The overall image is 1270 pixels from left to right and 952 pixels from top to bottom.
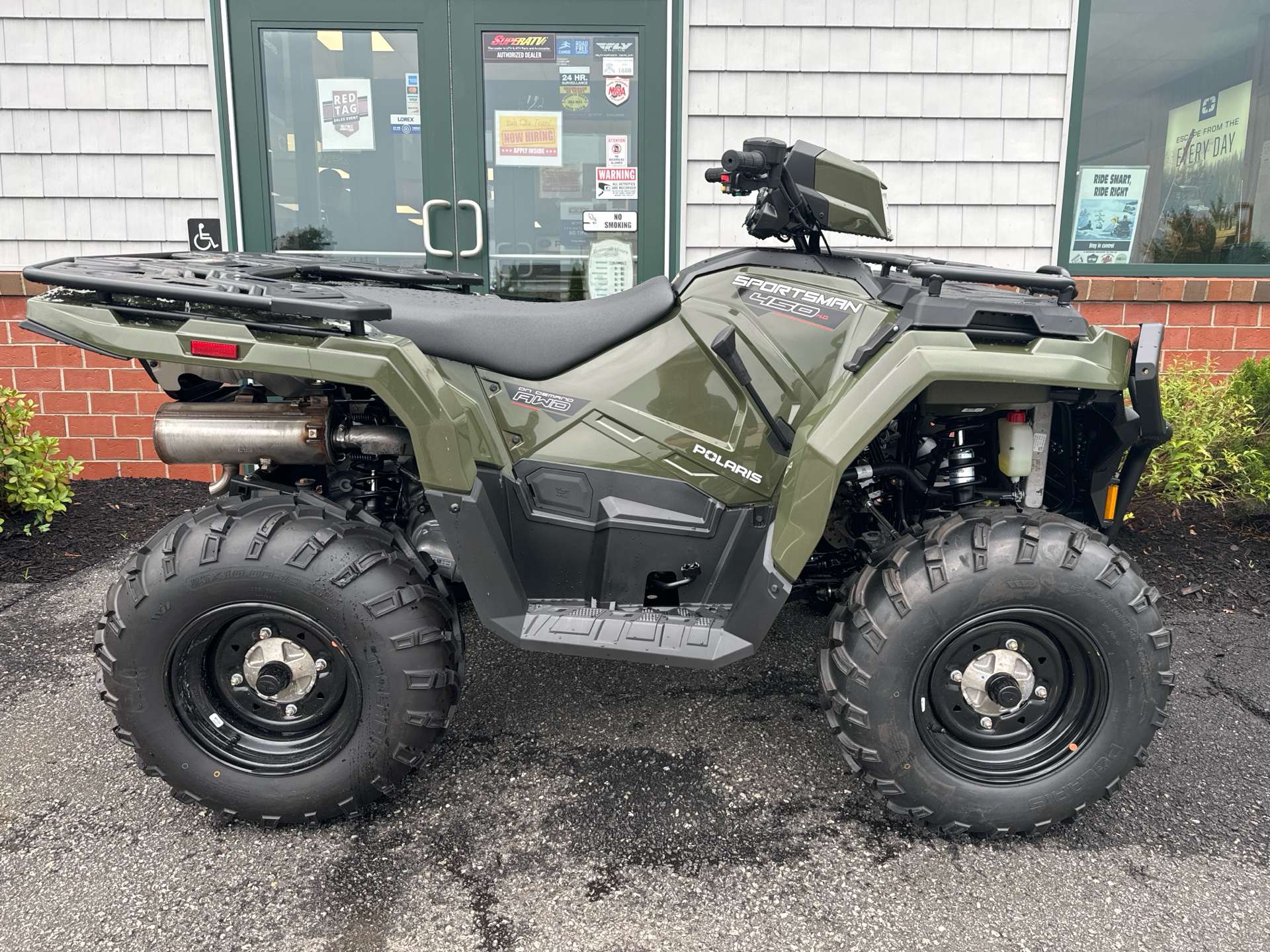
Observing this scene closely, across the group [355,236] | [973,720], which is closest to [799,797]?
[973,720]

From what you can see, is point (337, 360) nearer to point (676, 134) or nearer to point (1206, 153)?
point (676, 134)

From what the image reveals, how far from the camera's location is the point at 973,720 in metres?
2.19

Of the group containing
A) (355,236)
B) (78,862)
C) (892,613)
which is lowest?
(78,862)

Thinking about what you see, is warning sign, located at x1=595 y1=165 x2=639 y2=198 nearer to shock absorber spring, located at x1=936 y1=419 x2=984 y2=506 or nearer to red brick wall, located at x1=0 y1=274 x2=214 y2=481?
red brick wall, located at x1=0 y1=274 x2=214 y2=481

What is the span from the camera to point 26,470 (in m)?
4.21

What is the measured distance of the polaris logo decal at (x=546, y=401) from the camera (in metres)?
2.30

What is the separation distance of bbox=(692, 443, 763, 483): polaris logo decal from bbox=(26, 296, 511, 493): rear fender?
62 cm

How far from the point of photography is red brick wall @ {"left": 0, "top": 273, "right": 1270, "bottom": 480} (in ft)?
16.5

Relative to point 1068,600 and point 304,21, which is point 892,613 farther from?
point 304,21

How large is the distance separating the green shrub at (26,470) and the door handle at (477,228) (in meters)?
2.51

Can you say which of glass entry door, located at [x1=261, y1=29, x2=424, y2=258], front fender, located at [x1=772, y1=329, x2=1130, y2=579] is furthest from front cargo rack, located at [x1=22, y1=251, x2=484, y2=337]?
glass entry door, located at [x1=261, y1=29, x2=424, y2=258]

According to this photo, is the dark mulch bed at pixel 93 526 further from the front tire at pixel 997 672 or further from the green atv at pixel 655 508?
the front tire at pixel 997 672

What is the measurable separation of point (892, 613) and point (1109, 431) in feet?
3.13

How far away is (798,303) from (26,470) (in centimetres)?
414
